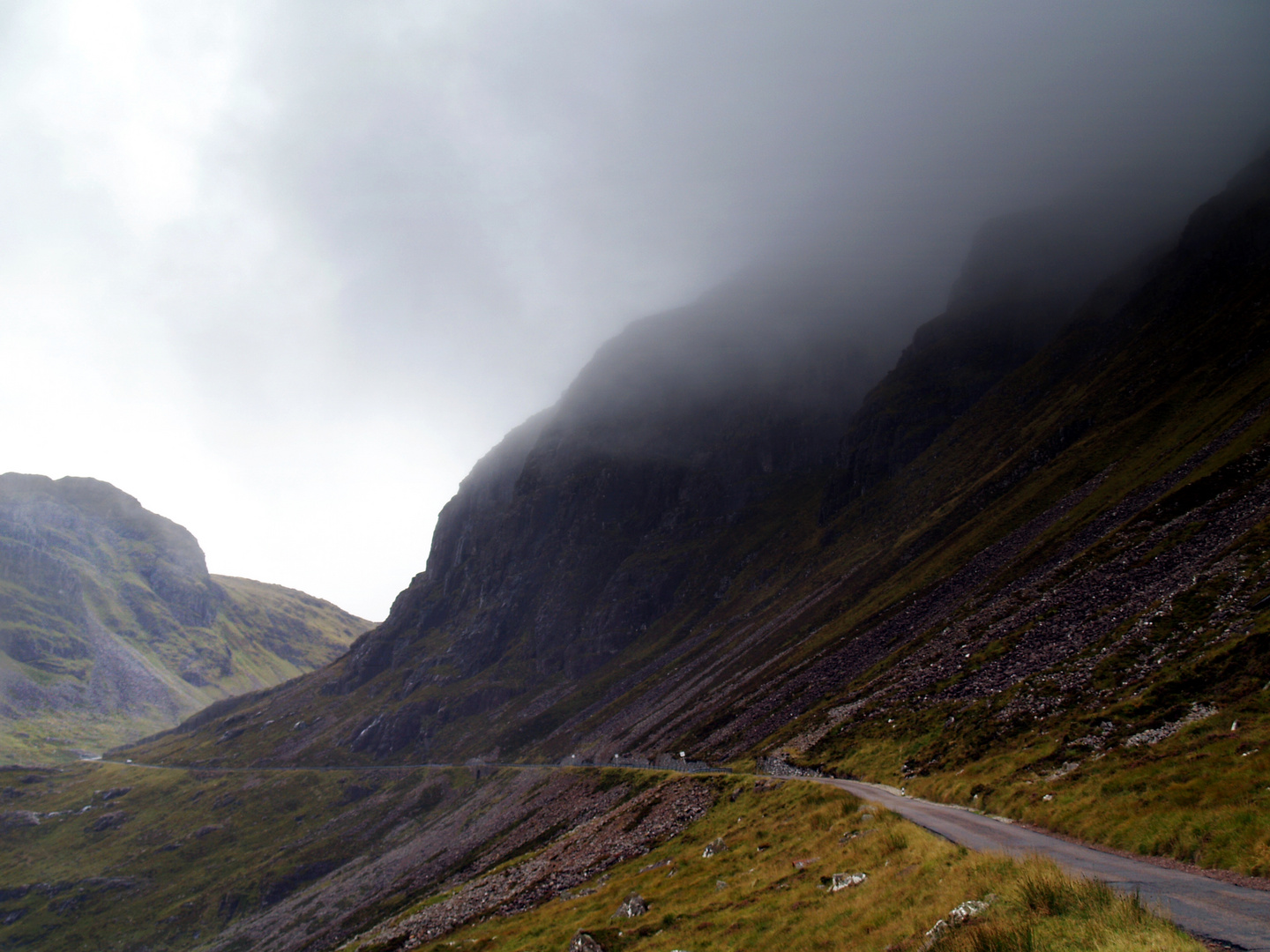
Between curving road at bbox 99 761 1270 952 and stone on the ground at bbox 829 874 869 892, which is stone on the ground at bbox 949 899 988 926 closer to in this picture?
curving road at bbox 99 761 1270 952

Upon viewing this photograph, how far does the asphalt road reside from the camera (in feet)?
40.4

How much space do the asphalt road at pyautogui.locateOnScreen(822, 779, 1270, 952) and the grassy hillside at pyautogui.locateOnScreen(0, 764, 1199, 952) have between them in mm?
1768

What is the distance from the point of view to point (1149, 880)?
671 inches

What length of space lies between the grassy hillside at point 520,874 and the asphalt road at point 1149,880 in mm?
1768

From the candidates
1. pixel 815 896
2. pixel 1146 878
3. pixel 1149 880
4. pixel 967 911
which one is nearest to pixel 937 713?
pixel 815 896

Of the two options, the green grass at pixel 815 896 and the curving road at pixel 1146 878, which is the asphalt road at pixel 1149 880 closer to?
the curving road at pixel 1146 878

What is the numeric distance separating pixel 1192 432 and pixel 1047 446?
33.7m

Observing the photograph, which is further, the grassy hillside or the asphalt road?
the grassy hillside

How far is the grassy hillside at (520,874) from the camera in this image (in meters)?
17.7

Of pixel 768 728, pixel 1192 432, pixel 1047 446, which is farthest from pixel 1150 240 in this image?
pixel 768 728

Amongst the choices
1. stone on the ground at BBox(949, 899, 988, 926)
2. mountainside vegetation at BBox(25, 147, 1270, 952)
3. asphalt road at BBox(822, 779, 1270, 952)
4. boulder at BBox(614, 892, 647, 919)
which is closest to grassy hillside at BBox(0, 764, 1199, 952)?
mountainside vegetation at BBox(25, 147, 1270, 952)

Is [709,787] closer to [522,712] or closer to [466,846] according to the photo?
[466,846]

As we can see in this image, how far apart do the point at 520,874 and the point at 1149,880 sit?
54.7 meters

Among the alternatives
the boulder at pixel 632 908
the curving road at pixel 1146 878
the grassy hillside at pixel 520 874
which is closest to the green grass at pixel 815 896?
the grassy hillside at pixel 520 874
